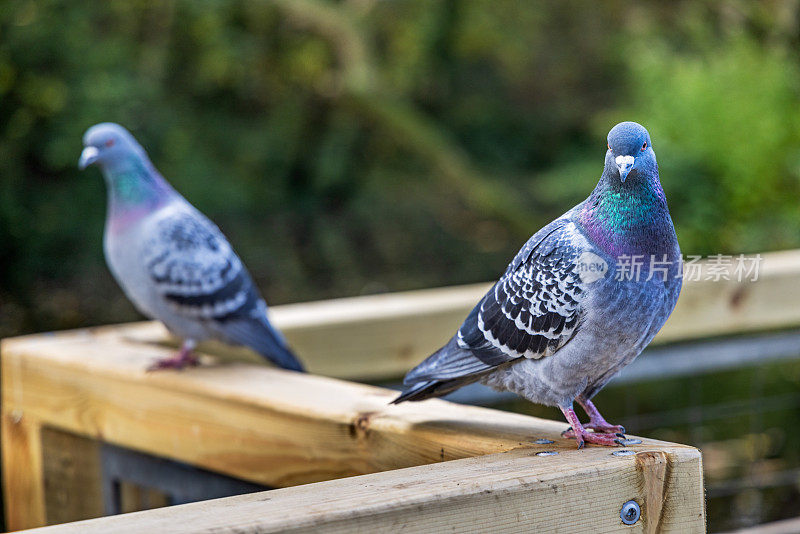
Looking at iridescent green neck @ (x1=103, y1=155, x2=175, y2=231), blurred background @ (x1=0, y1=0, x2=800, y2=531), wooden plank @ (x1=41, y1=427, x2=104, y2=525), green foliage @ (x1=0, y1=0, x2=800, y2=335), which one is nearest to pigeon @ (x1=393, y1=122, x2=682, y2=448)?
wooden plank @ (x1=41, y1=427, x2=104, y2=525)

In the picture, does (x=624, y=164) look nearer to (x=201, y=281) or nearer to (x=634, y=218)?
(x=634, y=218)

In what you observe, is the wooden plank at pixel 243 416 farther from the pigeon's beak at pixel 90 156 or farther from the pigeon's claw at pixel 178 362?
the pigeon's beak at pixel 90 156

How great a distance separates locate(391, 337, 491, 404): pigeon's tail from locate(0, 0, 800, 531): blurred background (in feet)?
7.40

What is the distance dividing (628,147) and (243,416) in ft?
3.21

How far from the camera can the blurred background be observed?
4293 mm

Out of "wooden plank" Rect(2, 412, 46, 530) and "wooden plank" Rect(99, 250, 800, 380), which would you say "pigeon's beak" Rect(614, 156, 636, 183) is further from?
"wooden plank" Rect(2, 412, 46, 530)

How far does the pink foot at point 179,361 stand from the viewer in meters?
2.09

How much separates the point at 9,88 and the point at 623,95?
15.0 ft

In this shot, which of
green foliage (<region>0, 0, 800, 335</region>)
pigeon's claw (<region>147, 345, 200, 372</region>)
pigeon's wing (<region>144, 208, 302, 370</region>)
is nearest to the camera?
pigeon's claw (<region>147, 345, 200, 372</region>)

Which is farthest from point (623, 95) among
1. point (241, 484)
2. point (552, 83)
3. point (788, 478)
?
point (241, 484)

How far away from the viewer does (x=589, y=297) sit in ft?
4.24

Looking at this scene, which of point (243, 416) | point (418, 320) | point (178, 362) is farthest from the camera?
point (418, 320)

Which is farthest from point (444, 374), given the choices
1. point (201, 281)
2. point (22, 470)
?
point (22, 470)

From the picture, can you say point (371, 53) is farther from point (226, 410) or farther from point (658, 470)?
point (658, 470)
